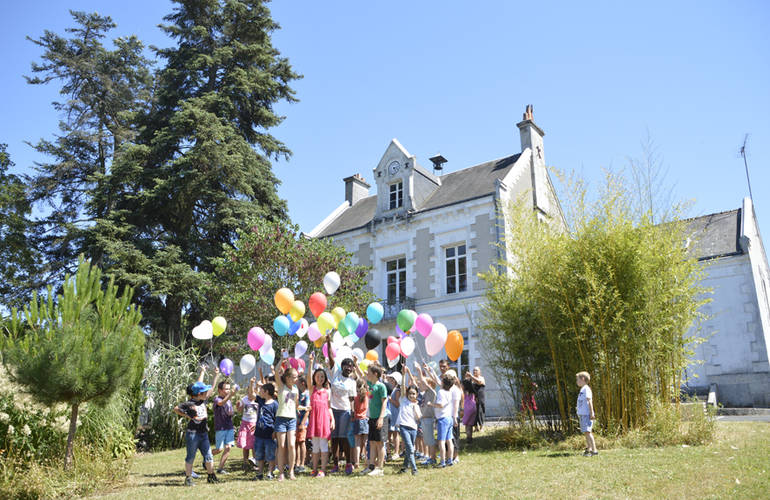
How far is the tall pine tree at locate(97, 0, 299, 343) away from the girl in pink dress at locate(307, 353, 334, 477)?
30.7 feet

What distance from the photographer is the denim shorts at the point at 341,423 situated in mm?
7363

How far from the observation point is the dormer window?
20031mm

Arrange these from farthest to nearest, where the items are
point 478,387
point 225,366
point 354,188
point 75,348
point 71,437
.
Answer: point 354,188
point 225,366
point 478,387
point 71,437
point 75,348

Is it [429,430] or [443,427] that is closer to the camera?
[443,427]

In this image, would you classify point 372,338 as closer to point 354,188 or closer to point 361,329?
point 361,329

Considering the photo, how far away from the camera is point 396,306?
18.4 m

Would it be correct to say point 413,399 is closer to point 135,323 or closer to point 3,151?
point 135,323

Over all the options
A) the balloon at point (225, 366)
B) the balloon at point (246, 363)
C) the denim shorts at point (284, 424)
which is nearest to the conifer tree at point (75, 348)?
the denim shorts at point (284, 424)

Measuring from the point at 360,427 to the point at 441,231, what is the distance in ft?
38.3

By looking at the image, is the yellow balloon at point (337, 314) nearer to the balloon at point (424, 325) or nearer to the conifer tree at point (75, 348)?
the balloon at point (424, 325)

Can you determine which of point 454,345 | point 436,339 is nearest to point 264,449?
point 436,339

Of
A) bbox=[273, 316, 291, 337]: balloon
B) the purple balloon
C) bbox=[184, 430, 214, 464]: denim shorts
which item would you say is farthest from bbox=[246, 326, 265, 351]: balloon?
bbox=[184, 430, 214, 464]: denim shorts

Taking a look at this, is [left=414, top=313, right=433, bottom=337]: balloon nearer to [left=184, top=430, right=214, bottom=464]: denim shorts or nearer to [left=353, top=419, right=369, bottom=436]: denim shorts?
[left=353, top=419, right=369, bottom=436]: denim shorts

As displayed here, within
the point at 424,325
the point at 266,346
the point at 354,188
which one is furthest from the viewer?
the point at 354,188
